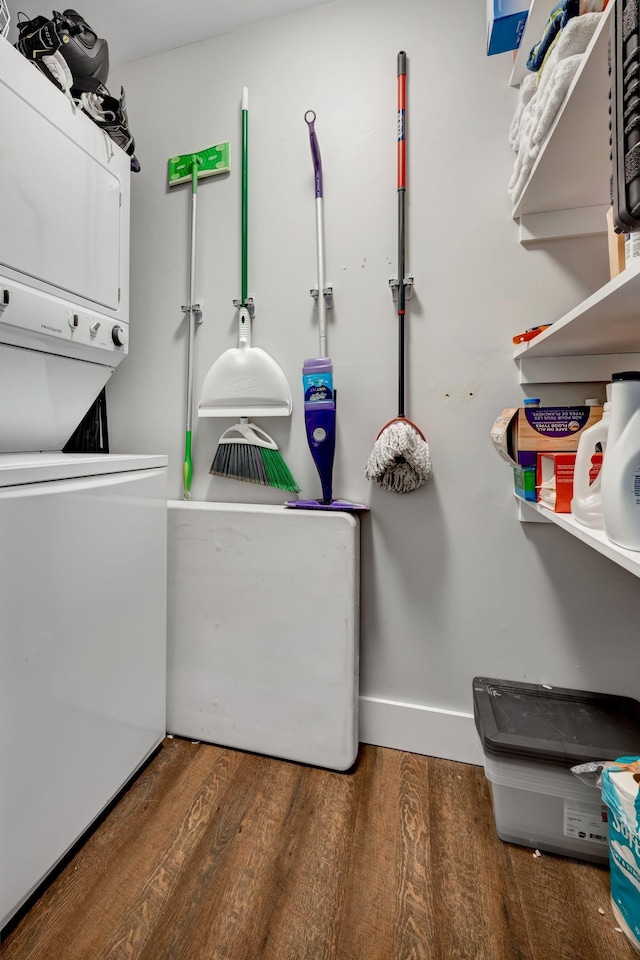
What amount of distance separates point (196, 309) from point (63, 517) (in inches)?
33.2

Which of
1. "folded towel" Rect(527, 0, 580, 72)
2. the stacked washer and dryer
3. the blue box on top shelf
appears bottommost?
the stacked washer and dryer

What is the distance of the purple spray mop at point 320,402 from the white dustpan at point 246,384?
99mm

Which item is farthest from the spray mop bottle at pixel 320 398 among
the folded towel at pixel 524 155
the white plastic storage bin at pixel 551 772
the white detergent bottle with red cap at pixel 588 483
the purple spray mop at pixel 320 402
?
the white plastic storage bin at pixel 551 772

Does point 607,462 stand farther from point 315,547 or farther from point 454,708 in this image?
point 454,708

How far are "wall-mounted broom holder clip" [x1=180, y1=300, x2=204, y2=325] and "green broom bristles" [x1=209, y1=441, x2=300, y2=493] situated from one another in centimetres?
43

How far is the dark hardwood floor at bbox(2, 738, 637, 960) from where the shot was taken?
0.78 meters

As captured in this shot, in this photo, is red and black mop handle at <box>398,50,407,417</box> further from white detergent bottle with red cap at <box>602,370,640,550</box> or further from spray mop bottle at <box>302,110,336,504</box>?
white detergent bottle with red cap at <box>602,370,640,550</box>

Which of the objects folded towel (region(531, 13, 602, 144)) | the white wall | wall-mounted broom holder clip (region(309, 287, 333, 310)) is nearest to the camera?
folded towel (region(531, 13, 602, 144))

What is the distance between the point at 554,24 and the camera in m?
0.82

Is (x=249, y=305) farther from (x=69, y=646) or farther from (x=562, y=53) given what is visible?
(x=69, y=646)

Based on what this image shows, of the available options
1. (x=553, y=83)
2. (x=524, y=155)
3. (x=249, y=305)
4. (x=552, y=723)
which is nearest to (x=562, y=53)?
(x=553, y=83)

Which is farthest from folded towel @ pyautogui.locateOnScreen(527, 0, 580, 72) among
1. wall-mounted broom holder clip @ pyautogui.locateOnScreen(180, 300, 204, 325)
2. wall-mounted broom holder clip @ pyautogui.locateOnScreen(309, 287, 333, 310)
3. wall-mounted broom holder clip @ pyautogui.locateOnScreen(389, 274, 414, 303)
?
wall-mounted broom holder clip @ pyautogui.locateOnScreen(180, 300, 204, 325)

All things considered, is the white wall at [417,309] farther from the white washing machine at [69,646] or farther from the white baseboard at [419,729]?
the white washing machine at [69,646]

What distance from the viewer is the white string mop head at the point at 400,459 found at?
1.15 meters
